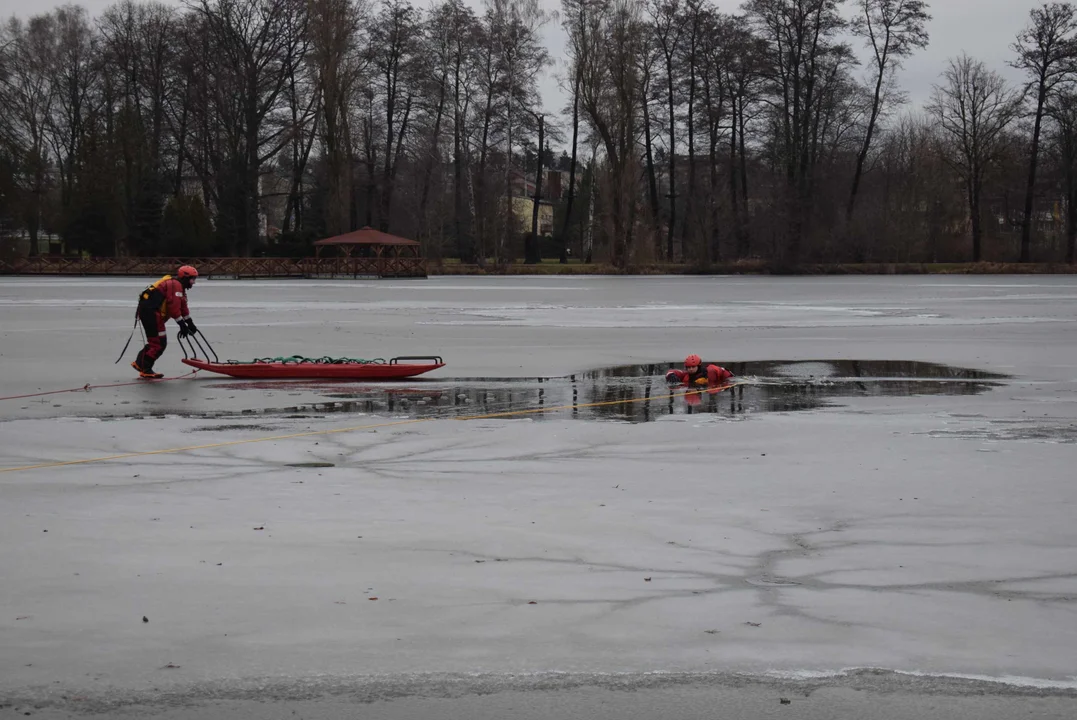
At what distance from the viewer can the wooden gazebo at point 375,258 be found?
6278 cm

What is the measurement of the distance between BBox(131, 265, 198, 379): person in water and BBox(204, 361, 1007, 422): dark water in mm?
1169

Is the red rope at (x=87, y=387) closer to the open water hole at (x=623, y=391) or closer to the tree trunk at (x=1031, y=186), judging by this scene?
the open water hole at (x=623, y=391)

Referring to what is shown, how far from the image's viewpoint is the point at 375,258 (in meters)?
64.0

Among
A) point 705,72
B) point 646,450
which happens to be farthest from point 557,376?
point 705,72

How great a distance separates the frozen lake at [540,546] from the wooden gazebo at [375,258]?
46.8 meters

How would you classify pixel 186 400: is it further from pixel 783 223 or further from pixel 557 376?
pixel 783 223

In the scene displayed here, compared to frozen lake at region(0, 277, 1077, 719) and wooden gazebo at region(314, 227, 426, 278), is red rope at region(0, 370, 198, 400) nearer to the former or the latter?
frozen lake at region(0, 277, 1077, 719)

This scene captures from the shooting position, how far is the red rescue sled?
52.3 ft

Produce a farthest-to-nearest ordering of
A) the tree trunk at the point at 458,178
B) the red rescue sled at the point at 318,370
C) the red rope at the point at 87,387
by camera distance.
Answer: the tree trunk at the point at 458,178
the red rescue sled at the point at 318,370
the red rope at the point at 87,387

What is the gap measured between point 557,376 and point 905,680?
11.6 metres

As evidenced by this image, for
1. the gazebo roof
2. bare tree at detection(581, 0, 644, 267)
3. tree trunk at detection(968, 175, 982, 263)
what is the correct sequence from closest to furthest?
the gazebo roof, bare tree at detection(581, 0, 644, 267), tree trunk at detection(968, 175, 982, 263)

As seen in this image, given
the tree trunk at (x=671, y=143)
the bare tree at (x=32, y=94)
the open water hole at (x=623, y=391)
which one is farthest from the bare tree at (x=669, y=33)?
the open water hole at (x=623, y=391)

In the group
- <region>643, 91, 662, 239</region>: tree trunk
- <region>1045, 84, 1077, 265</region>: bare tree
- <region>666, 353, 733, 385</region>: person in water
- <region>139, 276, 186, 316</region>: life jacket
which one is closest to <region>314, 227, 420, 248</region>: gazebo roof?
<region>643, 91, 662, 239</region>: tree trunk

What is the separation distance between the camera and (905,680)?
482cm
